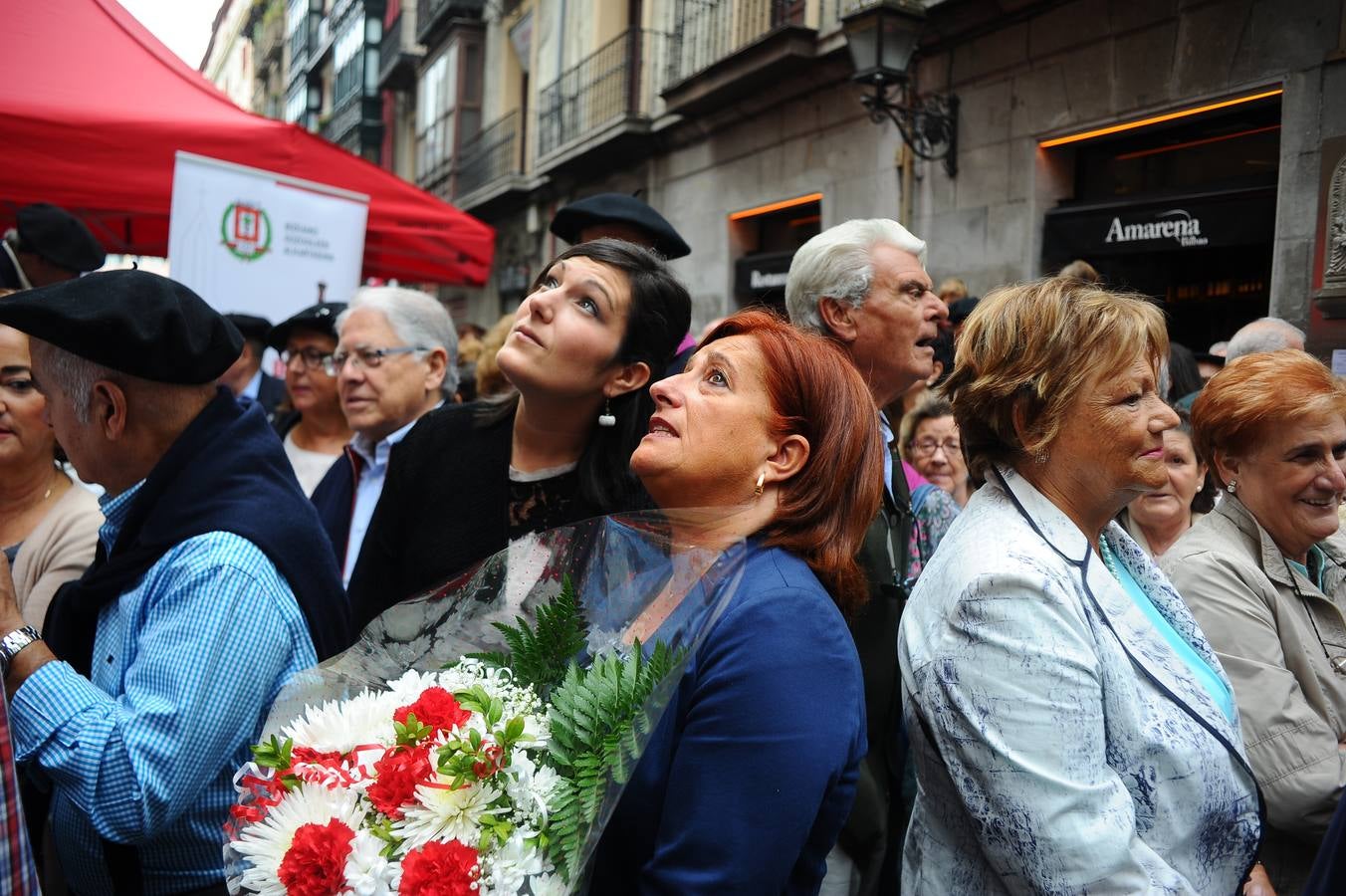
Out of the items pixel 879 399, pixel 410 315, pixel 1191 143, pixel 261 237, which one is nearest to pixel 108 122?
pixel 261 237

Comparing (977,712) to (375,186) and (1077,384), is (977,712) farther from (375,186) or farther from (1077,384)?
(375,186)

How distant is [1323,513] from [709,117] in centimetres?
1168

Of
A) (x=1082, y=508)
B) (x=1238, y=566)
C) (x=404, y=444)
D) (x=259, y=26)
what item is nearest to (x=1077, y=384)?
(x=1082, y=508)

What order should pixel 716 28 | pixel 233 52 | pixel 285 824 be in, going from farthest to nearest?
1. pixel 233 52
2. pixel 716 28
3. pixel 285 824

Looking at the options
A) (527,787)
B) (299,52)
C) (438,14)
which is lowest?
(527,787)

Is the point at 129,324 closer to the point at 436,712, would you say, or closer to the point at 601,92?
the point at 436,712

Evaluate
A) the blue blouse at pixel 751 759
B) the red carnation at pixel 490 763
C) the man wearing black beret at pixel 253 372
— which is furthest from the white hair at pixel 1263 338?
the man wearing black beret at pixel 253 372

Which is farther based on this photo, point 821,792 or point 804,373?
point 804,373

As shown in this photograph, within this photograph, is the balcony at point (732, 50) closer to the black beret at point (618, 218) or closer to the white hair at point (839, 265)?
the black beret at point (618, 218)

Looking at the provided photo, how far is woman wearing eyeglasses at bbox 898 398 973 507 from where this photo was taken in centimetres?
495

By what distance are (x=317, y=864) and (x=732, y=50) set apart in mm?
12700

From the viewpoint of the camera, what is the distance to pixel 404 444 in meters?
2.94

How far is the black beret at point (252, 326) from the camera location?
5684mm

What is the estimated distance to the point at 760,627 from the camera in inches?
64.6
